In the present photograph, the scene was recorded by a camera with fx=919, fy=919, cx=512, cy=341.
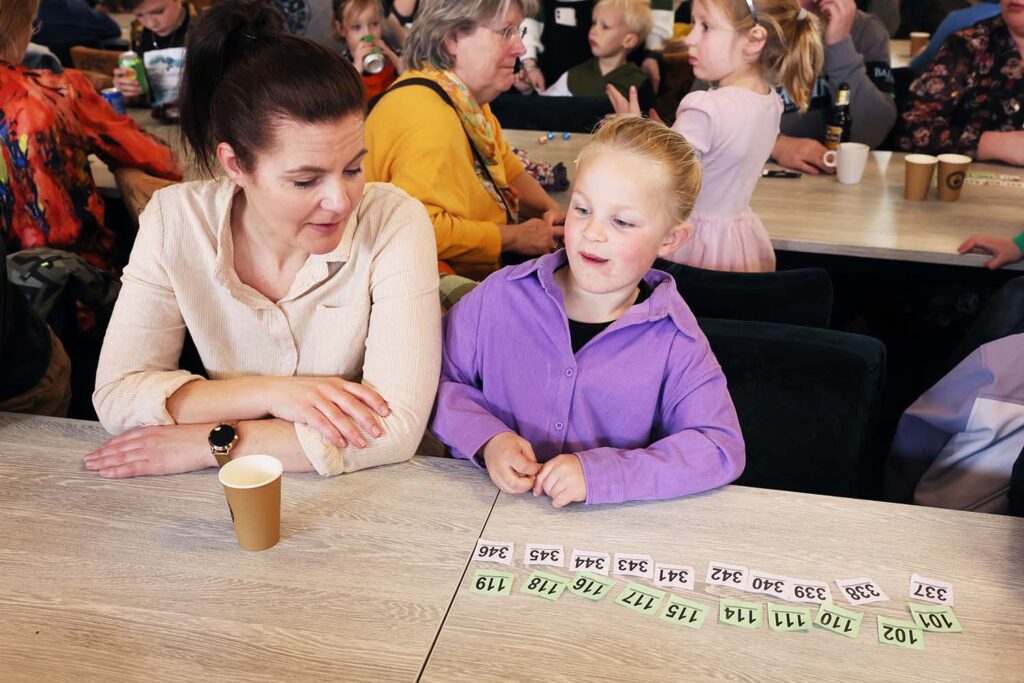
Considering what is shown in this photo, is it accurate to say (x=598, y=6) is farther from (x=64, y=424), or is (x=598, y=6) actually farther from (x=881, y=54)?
(x=64, y=424)

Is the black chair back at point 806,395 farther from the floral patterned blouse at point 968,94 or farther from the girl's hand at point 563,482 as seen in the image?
the floral patterned blouse at point 968,94

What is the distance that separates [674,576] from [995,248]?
5.41 feet

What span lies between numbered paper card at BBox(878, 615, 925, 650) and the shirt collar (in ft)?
1.76

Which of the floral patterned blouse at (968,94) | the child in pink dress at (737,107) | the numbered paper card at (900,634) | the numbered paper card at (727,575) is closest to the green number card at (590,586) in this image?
the numbered paper card at (727,575)

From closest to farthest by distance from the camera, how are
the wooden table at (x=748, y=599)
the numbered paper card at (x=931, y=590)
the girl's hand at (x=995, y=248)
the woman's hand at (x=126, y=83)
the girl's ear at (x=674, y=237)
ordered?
the wooden table at (x=748, y=599) < the numbered paper card at (x=931, y=590) < the girl's ear at (x=674, y=237) < the girl's hand at (x=995, y=248) < the woman's hand at (x=126, y=83)

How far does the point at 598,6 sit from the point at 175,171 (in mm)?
2254

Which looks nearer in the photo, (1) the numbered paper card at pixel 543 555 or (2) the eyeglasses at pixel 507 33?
(1) the numbered paper card at pixel 543 555

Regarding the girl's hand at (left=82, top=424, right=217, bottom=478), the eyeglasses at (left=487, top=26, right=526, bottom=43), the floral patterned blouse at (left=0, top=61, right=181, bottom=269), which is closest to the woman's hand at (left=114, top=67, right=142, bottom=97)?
the floral patterned blouse at (left=0, top=61, right=181, bottom=269)

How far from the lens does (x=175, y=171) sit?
9.18 feet

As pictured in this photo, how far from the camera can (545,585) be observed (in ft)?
3.93

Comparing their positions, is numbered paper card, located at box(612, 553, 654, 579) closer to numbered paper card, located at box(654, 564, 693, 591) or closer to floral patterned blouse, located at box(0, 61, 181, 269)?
numbered paper card, located at box(654, 564, 693, 591)

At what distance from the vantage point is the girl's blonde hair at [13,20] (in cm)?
224

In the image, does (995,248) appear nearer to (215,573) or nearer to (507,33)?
(507,33)

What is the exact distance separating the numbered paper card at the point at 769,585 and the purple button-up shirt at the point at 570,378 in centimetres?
21
